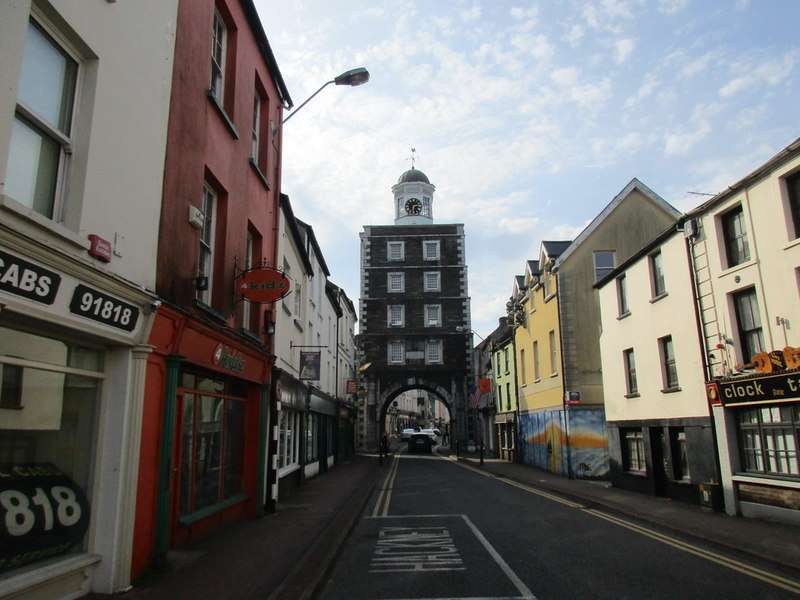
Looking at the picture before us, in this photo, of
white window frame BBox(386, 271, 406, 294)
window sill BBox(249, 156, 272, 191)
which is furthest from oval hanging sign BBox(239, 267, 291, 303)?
white window frame BBox(386, 271, 406, 294)

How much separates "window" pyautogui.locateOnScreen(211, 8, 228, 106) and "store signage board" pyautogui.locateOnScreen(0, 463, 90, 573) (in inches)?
265

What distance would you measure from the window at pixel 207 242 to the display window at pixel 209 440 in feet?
4.81

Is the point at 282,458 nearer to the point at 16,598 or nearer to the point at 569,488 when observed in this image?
the point at 569,488

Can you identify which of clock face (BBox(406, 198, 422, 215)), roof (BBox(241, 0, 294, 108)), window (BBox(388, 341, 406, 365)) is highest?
clock face (BBox(406, 198, 422, 215))

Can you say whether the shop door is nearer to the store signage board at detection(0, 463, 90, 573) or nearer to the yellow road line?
the yellow road line

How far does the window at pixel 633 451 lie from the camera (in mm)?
17875

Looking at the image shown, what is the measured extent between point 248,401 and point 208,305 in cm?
358

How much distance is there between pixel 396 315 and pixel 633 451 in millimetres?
33420

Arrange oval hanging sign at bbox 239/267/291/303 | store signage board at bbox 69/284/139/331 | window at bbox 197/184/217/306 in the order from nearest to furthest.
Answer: store signage board at bbox 69/284/139/331 → window at bbox 197/184/217/306 → oval hanging sign at bbox 239/267/291/303

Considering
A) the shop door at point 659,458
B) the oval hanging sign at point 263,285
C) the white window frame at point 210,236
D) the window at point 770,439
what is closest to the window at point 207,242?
the white window frame at point 210,236

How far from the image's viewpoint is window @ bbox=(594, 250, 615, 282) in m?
25.1

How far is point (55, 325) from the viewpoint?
559 cm

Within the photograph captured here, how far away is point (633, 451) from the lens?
1845 centimetres

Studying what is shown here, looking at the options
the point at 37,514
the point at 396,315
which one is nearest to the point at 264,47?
the point at 37,514
